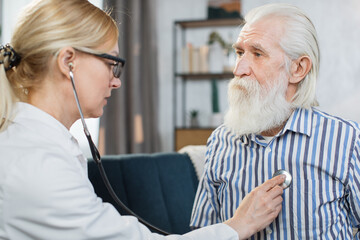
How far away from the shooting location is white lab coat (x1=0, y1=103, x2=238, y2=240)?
85cm

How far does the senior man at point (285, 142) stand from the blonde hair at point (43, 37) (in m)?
0.51

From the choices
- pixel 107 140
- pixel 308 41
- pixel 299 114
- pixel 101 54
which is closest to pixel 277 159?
pixel 299 114

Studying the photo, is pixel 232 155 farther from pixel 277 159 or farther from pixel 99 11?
pixel 99 11

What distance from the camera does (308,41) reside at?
1.34 meters

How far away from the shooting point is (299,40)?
1327mm

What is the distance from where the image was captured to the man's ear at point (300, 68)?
134 cm

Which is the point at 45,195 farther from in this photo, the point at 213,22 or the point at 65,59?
the point at 213,22

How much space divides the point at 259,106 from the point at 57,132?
0.65 metres

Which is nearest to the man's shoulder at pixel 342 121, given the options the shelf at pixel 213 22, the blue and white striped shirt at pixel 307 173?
the blue and white striped shirt at pixel 307 173

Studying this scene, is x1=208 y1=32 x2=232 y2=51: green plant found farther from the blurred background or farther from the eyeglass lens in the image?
the eyeglass lens

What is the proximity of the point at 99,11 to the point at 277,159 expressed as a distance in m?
0.66

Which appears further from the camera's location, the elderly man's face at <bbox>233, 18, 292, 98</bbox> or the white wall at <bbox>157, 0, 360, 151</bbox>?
the white wall at <bbox>157, 0, 360, 151</bbox>

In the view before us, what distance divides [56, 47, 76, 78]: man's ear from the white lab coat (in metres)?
0.15

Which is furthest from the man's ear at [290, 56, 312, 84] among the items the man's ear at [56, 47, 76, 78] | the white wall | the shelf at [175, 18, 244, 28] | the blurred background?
the white wall
